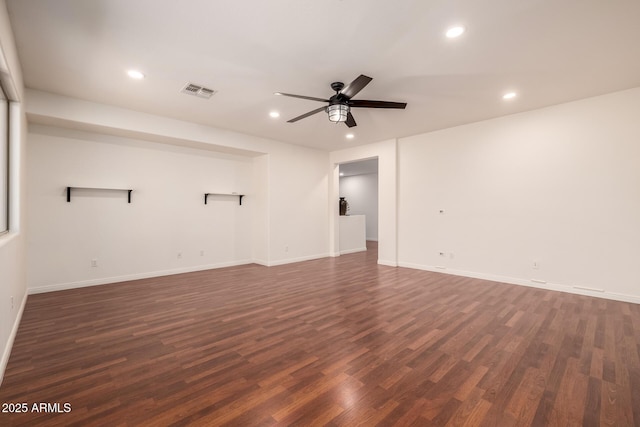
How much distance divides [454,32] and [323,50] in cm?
120

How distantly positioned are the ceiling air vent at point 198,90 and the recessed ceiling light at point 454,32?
2841 millimetres

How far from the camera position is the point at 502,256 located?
15.7ft

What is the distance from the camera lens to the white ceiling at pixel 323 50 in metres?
2.21

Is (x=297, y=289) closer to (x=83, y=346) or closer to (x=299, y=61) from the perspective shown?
(x=83, y=346)

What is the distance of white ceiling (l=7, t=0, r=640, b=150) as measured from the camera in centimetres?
221

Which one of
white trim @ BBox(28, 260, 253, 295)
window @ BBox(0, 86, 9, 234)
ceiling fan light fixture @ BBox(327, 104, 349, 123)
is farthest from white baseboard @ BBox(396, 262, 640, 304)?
window @ BBox(0, 86, 9, 234)

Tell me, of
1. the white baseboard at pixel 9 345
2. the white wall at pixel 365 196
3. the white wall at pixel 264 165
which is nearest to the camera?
the white baseboard at pixel 9 345

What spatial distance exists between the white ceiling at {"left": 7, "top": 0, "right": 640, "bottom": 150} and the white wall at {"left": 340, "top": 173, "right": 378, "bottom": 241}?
22.4 feet

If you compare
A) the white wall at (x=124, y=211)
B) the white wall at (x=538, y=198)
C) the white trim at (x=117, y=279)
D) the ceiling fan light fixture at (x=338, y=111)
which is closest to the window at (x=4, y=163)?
the white wall at (x=124, y=211)

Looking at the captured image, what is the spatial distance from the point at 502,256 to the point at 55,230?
7.20 m

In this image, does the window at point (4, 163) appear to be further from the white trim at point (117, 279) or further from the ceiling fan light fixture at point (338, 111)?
the ceiling fan light fixture at point (338, 111)

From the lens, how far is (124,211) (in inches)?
189

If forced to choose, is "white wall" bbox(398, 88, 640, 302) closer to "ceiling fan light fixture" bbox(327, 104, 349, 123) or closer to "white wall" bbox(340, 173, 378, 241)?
"ceiling fan light fixture" bbox(327, 104, 349, 123)

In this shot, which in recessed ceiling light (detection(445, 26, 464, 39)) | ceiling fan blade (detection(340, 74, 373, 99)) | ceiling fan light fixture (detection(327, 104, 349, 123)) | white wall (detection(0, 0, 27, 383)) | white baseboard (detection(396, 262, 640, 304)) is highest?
recessed ceiling light (detection(445, 26, 464, 39))
